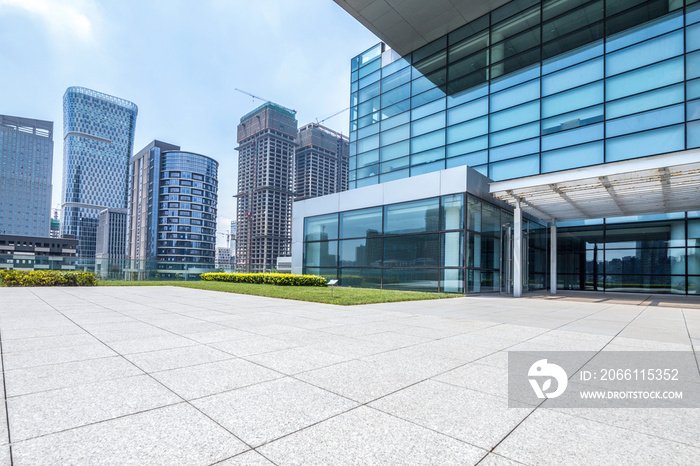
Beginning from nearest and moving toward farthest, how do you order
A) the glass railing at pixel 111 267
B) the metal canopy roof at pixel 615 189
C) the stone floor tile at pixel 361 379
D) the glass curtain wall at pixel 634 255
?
the stone floor tile at pixel 361 379
the metal canopy roof at pixel 615 189
the glass curtain wall at pixel 634 255
the glass railing at pixel 111 267

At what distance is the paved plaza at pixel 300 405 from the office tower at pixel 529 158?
12258 millimetres

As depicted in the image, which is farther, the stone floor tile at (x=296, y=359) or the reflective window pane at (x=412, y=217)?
the reflective window pane at (x=412, y=217)

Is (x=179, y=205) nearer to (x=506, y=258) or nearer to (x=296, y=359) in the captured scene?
(x=506, y=258)

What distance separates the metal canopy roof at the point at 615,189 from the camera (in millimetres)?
14023

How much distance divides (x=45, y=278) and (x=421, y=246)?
70.0ft

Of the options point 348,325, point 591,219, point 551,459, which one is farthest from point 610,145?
point 551,459

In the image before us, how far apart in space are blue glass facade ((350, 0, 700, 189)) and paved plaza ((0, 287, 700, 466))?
18388 millimetres

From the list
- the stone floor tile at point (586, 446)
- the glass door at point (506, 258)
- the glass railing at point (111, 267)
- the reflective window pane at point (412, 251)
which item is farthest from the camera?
the glass railing at point (111, 267)

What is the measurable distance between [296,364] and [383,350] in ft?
5.05

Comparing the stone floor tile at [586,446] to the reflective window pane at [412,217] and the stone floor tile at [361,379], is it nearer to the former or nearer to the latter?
the stone floor tile at [361,379]

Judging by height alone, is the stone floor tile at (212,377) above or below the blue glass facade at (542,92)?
below

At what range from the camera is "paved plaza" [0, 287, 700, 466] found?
2.63m

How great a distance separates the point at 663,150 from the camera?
19734 millimetres

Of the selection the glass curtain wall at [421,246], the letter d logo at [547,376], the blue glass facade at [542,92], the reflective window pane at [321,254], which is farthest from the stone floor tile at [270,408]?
the blue glass facade at [542,92]
